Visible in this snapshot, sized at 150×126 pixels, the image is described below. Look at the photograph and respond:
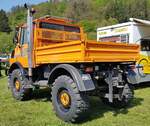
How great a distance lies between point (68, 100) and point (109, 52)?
1.51 meters

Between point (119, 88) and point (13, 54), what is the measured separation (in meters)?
4.16

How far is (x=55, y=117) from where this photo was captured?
24.0ft

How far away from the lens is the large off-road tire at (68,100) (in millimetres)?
6648

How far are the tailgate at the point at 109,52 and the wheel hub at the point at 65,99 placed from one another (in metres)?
1.01

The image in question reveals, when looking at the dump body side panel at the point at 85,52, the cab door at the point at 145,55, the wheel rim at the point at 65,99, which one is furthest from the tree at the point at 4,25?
the wheel rim at the point at 65,99

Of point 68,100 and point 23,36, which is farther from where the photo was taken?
point 23,36

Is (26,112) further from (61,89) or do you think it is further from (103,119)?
(103,119)

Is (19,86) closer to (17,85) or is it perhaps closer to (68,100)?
(17,85)

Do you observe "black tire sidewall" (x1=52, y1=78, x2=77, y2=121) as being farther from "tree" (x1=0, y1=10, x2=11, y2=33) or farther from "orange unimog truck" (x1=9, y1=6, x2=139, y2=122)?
"tree" (x1=0, y1=10, x2=11, y2=33)

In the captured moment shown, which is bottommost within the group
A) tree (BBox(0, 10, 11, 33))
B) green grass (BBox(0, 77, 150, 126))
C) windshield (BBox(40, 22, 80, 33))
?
green grass (BBox(0, 77, 150, 126))

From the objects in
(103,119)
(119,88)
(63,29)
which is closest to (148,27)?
(63,29)

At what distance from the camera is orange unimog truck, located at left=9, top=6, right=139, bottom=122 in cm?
673

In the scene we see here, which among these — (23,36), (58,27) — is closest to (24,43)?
(23,36)

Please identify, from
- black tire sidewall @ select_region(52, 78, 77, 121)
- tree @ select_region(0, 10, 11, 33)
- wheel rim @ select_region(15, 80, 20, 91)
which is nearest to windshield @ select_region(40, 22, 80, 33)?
wheel rim @ select_region(15, 80, 20, 91)
